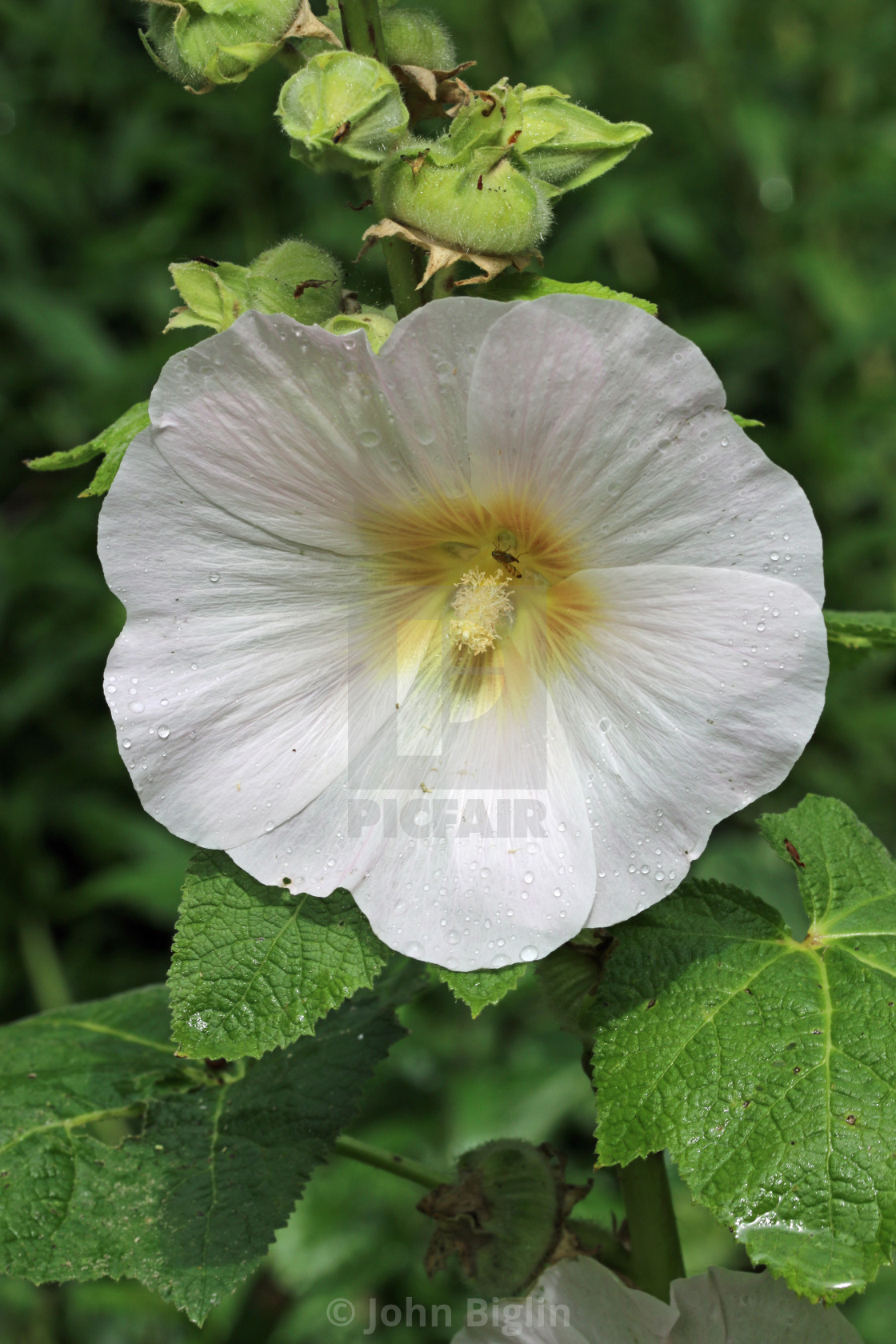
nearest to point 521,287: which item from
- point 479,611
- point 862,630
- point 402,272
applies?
point 402,272

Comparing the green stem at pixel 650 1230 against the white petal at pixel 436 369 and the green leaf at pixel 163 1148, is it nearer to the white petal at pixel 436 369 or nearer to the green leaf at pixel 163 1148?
the green leaf at pixel 163 1148

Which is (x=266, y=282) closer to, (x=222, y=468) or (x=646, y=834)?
(x=222, y=468)

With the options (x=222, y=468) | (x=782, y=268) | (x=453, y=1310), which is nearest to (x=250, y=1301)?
(x=453, y=1310)

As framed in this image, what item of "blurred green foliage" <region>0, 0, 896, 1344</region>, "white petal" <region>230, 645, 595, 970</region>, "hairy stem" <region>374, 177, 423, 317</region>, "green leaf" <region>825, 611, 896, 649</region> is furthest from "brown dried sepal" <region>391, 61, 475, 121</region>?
"blurred green foliage" <region>0, 0, 896, 1344</region>

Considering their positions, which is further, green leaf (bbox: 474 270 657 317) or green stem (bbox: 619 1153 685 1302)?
green stem (bbox: 619 1153 685 1302)

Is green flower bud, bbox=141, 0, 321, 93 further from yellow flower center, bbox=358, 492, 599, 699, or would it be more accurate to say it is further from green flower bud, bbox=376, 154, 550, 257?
yellow flower center, bbox=358, 492, 599, 699

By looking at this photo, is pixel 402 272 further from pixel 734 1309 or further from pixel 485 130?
pixel 734 1309
